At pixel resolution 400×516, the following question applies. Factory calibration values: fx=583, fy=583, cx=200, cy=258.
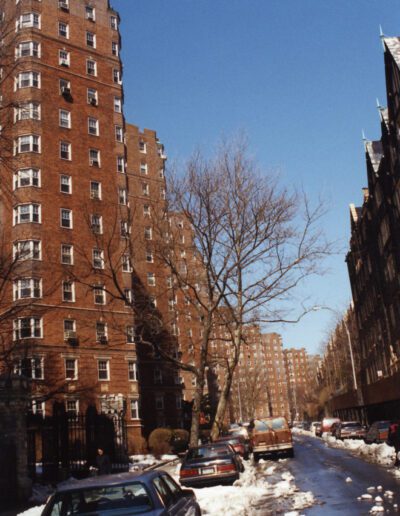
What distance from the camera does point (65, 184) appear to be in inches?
1801

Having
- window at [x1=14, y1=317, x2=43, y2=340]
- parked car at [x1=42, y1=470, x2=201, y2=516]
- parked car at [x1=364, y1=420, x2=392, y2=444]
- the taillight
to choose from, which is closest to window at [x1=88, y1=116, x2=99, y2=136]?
window at [x1=14, y1=317, x2=43, y2=340]

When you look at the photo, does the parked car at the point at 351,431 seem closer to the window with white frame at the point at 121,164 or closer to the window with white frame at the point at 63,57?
the window with white frame at the point at 121,164

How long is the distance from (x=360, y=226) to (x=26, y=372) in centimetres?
3644

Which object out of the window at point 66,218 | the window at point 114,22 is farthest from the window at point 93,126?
the window at point 114,22

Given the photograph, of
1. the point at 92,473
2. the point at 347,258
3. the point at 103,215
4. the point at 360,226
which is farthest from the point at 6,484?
the point at 347,258

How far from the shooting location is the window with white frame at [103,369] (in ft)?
141

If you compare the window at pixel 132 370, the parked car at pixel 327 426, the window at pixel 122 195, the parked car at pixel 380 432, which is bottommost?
the parked car at pixel 327 426

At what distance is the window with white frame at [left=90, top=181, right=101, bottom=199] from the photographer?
155ft

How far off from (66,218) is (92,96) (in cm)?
1218

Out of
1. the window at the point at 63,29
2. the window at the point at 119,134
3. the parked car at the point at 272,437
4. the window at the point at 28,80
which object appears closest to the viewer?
the parked car at the point at 272,437

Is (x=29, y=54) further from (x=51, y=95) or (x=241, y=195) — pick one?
(x=241, y=195)

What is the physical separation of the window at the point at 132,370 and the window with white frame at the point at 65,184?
558 inches

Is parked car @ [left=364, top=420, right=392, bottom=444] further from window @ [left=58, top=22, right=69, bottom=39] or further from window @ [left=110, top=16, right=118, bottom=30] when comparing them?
window @ [left=110, top=16, right=118, bottom=30]

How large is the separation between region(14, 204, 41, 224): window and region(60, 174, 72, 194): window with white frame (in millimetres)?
3252
